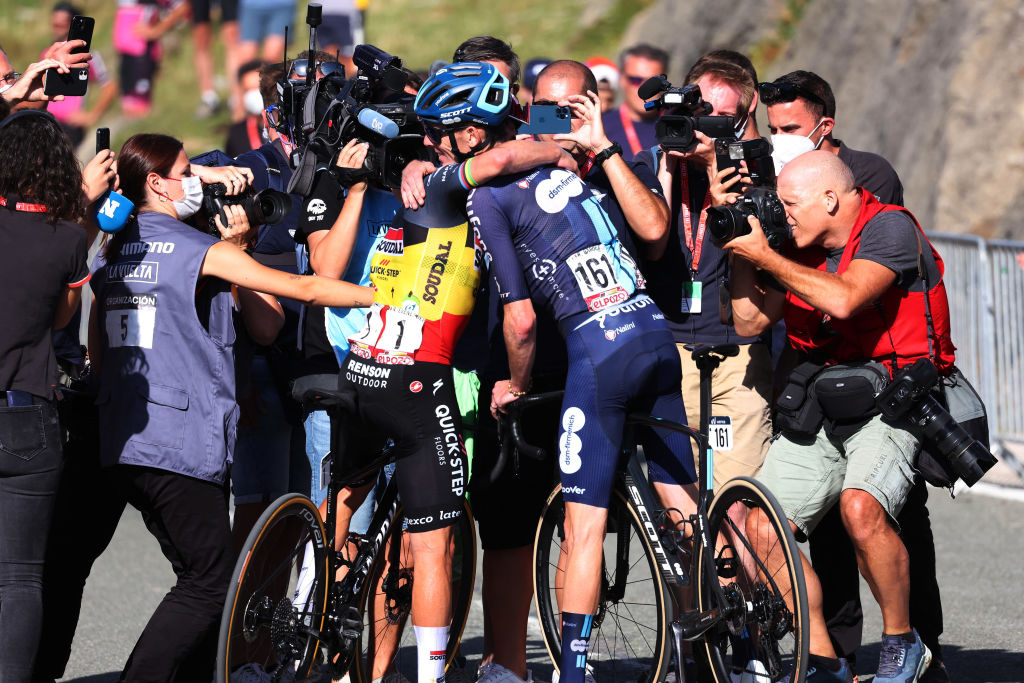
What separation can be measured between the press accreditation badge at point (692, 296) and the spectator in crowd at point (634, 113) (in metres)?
2.37

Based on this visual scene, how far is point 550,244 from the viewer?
4.86 meters

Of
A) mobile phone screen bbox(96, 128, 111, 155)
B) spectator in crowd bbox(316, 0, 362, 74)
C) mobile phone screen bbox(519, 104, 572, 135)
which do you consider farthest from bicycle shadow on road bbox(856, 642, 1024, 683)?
spectator in crowd bbox(316, 0, 362, 74)

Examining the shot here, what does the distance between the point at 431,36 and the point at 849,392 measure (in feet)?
56.1

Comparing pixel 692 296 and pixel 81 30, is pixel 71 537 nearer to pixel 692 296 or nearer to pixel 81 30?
pixel 81 30

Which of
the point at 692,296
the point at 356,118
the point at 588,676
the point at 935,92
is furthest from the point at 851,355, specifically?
the point at 935,92

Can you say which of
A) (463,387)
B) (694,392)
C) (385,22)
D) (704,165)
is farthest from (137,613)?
(385,22)

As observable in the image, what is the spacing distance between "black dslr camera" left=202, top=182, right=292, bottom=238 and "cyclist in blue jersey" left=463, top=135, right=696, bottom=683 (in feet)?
2.40

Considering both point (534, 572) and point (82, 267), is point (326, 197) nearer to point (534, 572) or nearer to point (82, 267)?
point (82, 267)

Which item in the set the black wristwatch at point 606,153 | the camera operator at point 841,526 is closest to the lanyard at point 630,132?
the camera operator at point 841,526

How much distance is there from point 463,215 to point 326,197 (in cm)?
70

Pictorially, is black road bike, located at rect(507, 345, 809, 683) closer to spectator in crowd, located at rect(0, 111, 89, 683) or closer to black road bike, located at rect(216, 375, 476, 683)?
black road bike, located at rect(216, 375, 476, 683)

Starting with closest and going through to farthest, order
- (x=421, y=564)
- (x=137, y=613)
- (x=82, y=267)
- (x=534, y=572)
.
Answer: (x=82, y=267)
(x=421, y=564)
(x=534, y=572)
(x=137, y=613)

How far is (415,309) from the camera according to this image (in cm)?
495

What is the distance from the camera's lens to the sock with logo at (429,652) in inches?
193
